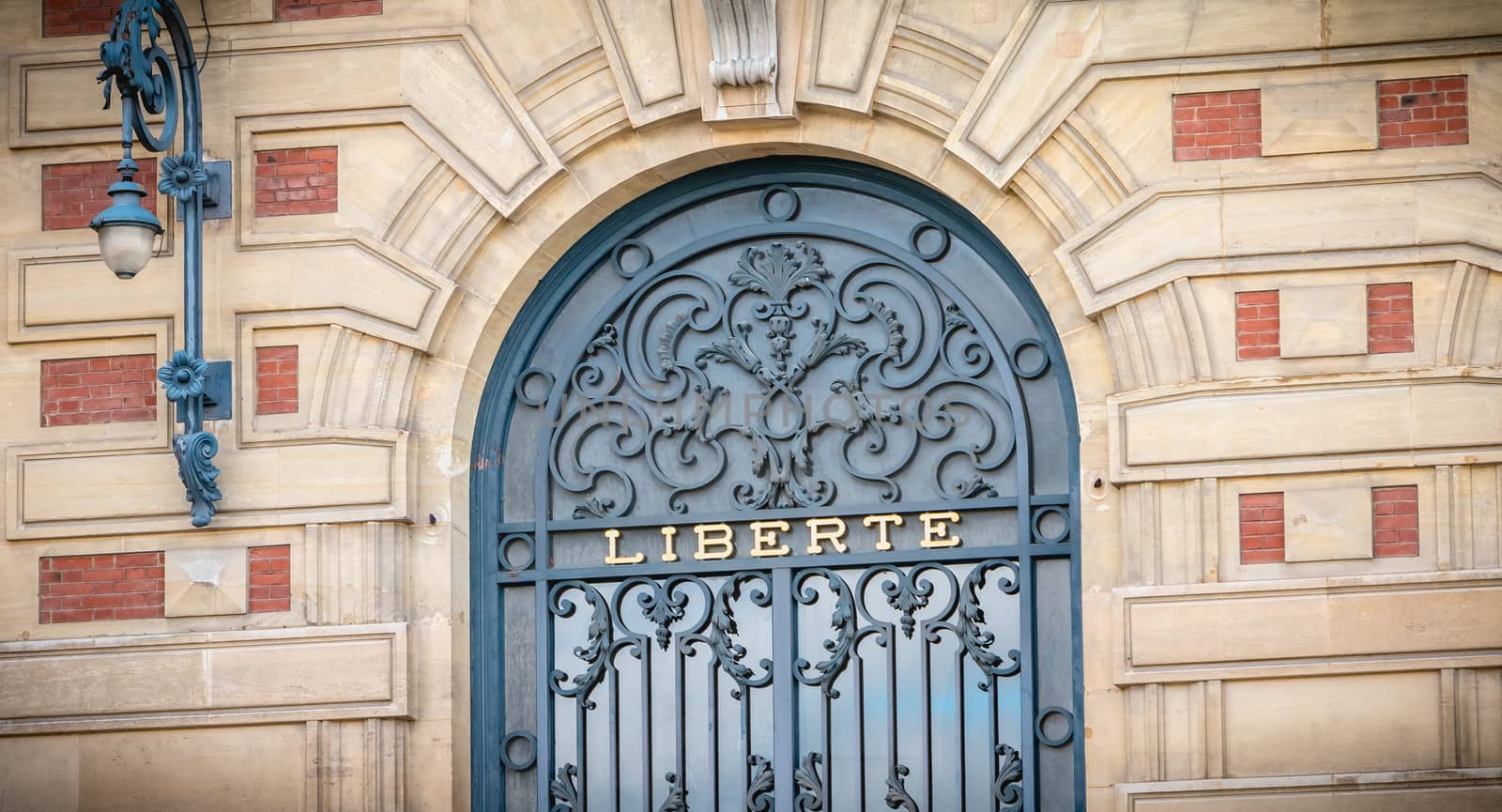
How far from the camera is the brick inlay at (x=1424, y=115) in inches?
398

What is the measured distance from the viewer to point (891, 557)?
35.1 feet

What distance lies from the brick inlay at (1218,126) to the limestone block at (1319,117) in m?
0.06

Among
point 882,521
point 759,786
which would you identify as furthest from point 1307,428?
point 759,786

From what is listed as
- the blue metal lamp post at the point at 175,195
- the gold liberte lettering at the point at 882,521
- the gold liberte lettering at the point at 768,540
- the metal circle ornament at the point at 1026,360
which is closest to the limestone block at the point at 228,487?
the blue metal lamp post at the point at 175,195

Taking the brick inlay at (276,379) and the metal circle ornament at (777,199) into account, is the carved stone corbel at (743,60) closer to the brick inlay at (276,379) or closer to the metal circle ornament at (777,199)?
the metal circle ornament at (777,199)

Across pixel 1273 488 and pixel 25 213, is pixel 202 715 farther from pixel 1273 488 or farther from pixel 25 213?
pixel 1273 488

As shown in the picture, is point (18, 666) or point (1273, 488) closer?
point (1273, 488)

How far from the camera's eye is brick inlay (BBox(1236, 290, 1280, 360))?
10.1 meters

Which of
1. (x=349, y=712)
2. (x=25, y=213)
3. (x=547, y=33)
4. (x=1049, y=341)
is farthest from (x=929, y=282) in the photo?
(x=25, y=213)

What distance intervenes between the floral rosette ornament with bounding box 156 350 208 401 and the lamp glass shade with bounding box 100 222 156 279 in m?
0.56

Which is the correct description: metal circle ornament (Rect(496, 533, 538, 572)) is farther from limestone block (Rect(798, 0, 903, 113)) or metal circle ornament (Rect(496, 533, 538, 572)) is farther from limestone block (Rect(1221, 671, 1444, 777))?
limestone block (Rect(1221, 671, 1444, 777))

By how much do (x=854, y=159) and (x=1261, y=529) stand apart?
2705 millimetres

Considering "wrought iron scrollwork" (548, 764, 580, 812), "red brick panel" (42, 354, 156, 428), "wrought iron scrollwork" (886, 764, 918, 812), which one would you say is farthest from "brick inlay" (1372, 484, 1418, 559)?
"red brick panel" (42, 354, 156, 428)

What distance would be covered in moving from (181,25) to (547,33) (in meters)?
1.74
